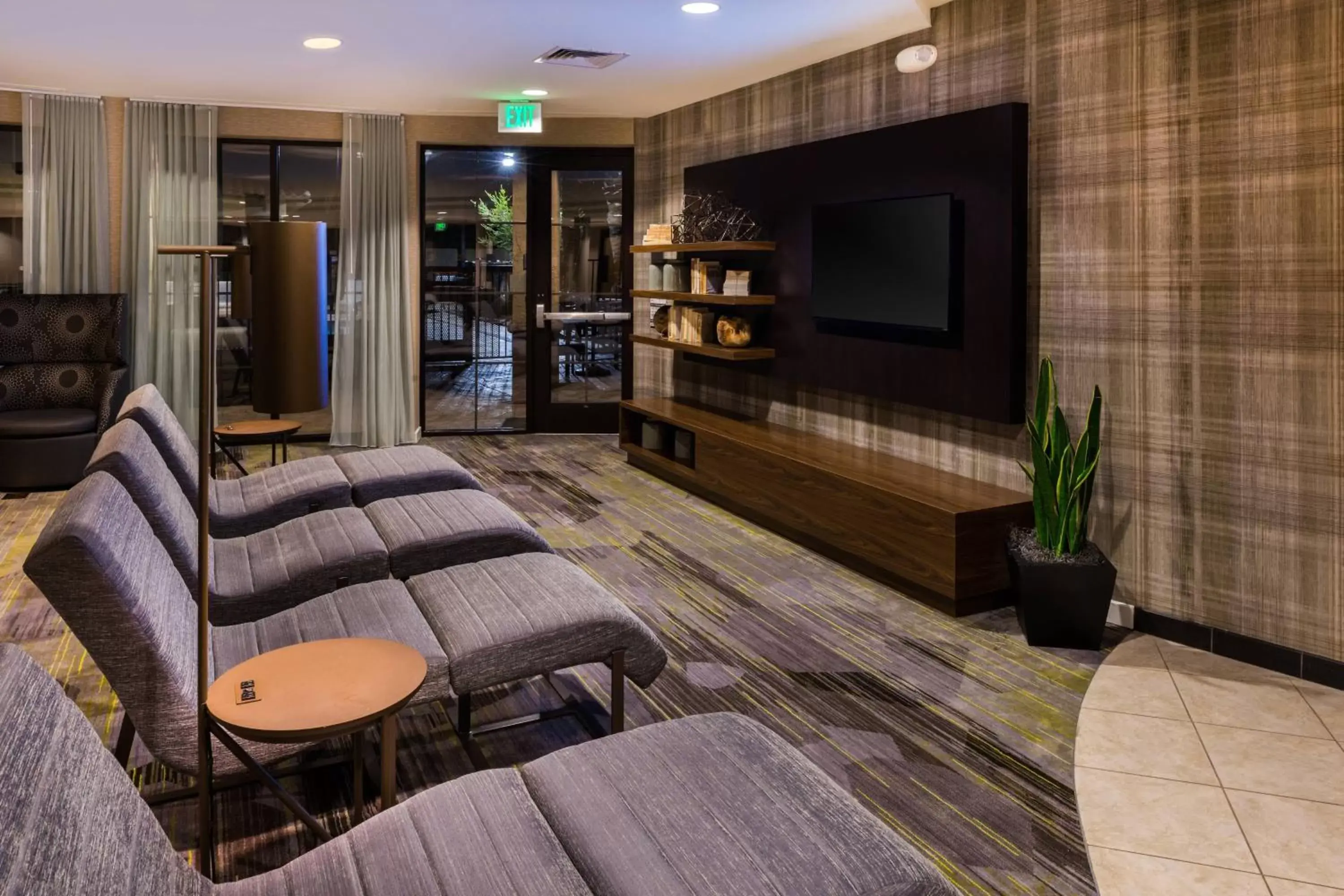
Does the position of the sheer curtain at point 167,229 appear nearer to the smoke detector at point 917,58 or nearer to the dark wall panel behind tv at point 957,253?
the dark wall panel behind tv at point 957,253

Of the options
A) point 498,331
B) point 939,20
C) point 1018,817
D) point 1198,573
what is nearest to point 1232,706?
point 1198,573

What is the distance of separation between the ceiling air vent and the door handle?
232 centimetres

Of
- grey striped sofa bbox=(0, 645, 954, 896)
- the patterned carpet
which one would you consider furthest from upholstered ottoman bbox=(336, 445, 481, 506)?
grey striped sofa bbox=(0, 645, 954, 896)

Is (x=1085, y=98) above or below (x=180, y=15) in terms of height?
below

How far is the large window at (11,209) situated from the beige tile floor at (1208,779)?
698 cm

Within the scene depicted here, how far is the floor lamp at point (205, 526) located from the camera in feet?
6.00

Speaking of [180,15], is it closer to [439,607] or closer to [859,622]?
[439,607]

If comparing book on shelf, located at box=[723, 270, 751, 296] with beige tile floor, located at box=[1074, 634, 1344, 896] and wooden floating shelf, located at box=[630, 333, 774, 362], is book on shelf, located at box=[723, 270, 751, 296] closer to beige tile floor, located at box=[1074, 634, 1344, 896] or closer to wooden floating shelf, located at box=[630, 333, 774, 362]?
wooden floating shelf, located at box=[630, 333, 774, 362]

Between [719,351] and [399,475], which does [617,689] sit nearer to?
[399,475]

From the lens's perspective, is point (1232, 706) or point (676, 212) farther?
point (676, 212)

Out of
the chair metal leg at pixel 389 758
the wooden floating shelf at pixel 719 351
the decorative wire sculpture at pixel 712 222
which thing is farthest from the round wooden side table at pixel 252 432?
the chair metal leg at pixel 389 758

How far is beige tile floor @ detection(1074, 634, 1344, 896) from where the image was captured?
228 cm

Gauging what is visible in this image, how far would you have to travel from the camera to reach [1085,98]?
382 cm

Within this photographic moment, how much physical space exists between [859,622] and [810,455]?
4.03 feet
